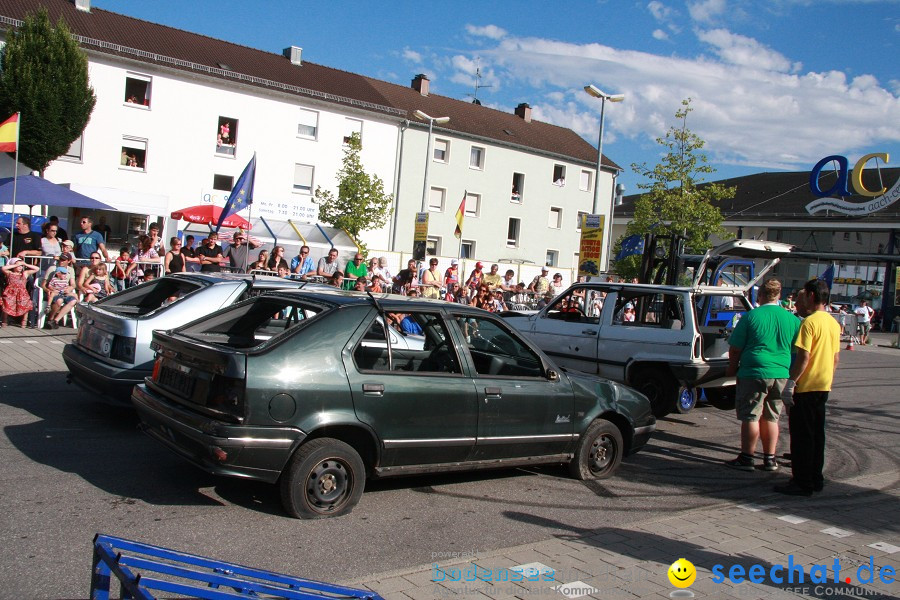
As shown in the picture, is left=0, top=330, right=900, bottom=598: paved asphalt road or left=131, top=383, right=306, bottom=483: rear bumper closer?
left=0, top=330, right=900, bottom=598: paved asphalt road

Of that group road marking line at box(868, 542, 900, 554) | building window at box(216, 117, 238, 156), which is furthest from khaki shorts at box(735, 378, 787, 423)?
building window at box(216, 117, 238, 156)

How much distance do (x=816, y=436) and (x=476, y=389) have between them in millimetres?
3201

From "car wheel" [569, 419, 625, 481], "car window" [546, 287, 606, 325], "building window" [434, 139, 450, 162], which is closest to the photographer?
"car wheel" [569, 419, 625, 481]

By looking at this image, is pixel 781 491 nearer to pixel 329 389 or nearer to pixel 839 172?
pixel 329 389

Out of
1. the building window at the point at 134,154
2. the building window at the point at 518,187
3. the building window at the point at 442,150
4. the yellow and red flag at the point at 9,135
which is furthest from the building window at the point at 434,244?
the yellow and red flag at the point at 9,135

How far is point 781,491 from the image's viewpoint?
691cm

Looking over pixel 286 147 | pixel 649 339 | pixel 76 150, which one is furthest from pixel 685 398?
pixel 286 147

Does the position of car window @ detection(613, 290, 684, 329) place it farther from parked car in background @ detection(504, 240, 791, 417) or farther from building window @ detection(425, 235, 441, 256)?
building window @ detection(425, 235, 441, 256)

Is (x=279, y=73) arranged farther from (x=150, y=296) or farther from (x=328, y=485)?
(x=328, y=485)

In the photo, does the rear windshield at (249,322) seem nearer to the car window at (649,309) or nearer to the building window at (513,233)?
the car window at (649,309)

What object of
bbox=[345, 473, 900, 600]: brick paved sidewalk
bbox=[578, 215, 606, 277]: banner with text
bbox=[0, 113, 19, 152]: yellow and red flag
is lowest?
bbox=[345, 473, 900, 600]: brick paved sidewalk

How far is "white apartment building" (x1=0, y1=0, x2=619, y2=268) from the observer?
33.2 meters

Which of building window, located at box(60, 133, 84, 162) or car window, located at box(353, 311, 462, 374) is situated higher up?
building window, located at box(60, 133, 84, 162)

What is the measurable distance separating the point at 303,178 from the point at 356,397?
116 feet
